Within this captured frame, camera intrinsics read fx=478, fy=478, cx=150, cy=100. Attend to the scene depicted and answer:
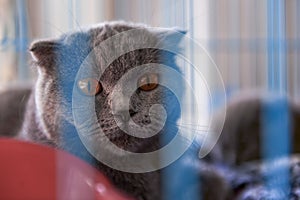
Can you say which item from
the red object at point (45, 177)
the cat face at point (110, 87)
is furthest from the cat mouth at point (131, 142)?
the red object at point (45, 177)

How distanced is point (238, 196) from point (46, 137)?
14.2 inches

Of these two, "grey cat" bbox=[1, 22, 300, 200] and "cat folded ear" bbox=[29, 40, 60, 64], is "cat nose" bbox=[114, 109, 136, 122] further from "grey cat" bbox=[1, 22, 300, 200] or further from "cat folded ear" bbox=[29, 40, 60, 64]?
"cat folded ear" bbox=[29, 40, 60, 64]

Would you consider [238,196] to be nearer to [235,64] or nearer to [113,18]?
[113,18]

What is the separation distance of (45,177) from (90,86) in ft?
0.59

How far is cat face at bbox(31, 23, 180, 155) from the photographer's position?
2.44 feet

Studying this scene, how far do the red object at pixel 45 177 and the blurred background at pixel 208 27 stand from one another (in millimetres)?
255

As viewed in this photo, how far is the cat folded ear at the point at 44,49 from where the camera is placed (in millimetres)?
823

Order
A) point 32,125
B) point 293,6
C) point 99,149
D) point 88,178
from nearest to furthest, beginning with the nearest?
point 88,178 < point 99,149 < point 32,125 < point 293,6

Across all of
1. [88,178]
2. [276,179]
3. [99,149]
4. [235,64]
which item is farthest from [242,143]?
[88,178]

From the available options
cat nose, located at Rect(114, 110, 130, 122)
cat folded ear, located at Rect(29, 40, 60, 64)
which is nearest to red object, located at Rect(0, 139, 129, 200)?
cat nose, located at Rect(114, 110, 130, 122)

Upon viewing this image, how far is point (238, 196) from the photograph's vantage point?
2.85 ft

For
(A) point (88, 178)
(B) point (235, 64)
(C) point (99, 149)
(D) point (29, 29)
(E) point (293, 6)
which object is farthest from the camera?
(B) point (235, 64)

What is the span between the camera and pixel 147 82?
770 mm

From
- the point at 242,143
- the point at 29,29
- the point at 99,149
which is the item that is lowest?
the point at 242,143
